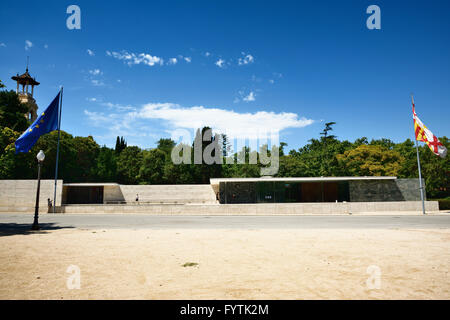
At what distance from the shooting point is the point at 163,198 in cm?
4372

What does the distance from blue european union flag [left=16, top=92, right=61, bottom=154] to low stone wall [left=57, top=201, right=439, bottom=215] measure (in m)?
9.47

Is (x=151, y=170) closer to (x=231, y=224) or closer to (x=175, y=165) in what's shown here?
(x=175, y=165)

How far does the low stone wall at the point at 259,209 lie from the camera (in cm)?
2605

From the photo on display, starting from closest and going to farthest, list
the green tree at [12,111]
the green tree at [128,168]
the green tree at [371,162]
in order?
the green tree at [12,111] < the green tree at [371,162] < the green tree at [128,168]

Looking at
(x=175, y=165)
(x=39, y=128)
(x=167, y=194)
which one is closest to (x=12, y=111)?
(x=175, y=165)

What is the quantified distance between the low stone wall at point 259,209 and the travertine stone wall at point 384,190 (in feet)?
8.39

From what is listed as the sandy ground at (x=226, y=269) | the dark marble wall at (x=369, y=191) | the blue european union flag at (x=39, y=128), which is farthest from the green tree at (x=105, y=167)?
the sandy ground at (x=226, y=269)

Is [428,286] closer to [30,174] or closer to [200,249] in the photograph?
[200,249]

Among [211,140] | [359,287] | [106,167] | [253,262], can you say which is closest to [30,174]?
[106,167]

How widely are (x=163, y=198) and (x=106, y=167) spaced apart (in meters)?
23.6

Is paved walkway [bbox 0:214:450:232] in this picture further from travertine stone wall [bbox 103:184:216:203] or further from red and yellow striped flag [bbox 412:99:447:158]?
travertine stone wall [bbox 103:184:216:203]

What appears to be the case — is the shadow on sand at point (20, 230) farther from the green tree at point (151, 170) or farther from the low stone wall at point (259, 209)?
the green tree at point (151, 170)

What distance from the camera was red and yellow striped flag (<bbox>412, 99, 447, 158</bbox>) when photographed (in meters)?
21.5
